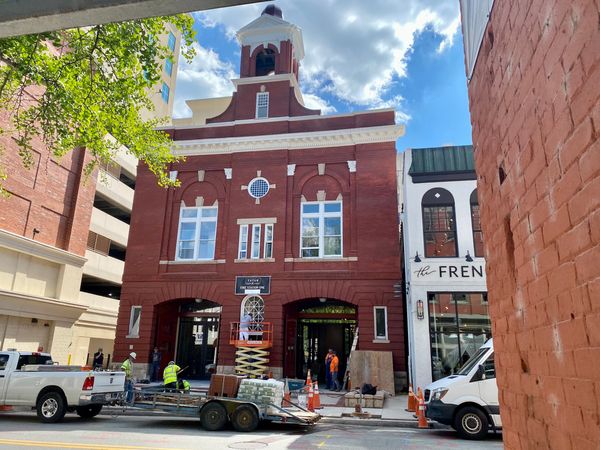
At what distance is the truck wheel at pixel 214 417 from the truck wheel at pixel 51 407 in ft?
13.6

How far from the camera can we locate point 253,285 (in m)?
23.2

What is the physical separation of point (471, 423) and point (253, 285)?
46.5 ft

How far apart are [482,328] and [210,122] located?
18.8 meters

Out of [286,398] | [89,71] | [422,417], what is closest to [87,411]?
[286,398]

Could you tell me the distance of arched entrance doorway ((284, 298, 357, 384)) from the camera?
2342 cm

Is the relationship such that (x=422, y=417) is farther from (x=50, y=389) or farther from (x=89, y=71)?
(x=89, y=71)

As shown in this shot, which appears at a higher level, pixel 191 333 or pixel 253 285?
pixel 253 285

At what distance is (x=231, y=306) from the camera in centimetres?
2320

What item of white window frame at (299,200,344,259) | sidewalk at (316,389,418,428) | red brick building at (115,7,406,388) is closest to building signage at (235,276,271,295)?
red brick building at (115,7,406,388)

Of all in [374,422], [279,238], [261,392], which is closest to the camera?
[261,392]

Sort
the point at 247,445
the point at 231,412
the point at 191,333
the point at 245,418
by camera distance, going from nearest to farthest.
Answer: the point at 247,445 < the point at 245,418 < the point at 231,412 < the point at 191,333

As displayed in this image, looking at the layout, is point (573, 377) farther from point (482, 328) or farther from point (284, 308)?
point (284, 308)

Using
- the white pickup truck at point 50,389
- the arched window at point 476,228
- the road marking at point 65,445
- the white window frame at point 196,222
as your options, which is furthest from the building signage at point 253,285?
the road marking at point 65,445

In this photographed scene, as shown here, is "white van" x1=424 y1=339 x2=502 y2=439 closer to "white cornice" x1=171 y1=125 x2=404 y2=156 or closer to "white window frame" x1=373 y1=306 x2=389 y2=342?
"white window frame" x1=373 y1=306 x2=389 y2=342
